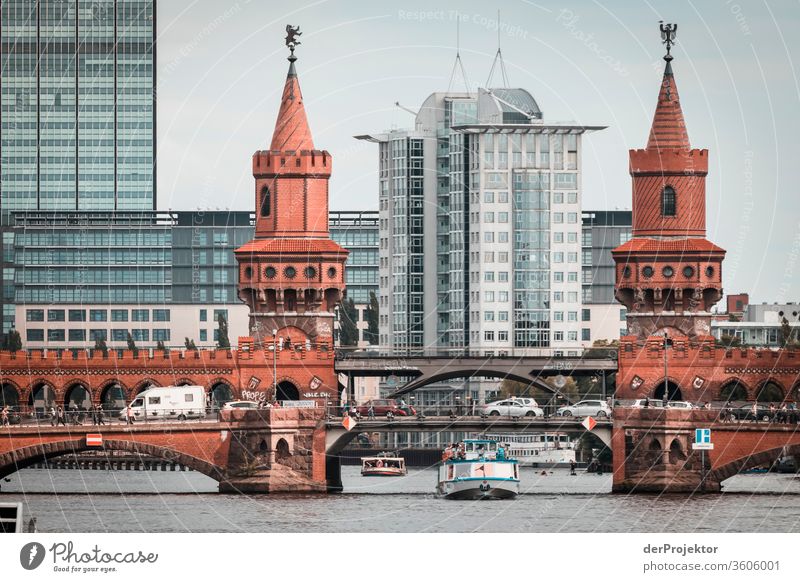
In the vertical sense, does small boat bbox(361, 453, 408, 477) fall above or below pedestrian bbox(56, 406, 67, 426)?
below

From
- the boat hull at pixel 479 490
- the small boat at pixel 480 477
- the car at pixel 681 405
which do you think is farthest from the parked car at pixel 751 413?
the boat hull at pixel 479 490

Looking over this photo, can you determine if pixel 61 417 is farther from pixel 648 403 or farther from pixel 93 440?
pixel 648 403

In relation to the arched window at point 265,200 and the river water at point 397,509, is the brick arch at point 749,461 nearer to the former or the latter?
the river water at point 397,509

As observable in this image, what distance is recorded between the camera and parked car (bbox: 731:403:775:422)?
437ft

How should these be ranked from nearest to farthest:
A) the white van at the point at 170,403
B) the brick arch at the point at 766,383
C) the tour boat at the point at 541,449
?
the white van at the point at 170,403
the brick arch at the point at 766,383
the tour boat at the point at 541,449

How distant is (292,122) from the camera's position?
14762 cm

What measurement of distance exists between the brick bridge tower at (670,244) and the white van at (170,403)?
26.1 metres

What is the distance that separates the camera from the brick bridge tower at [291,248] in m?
147

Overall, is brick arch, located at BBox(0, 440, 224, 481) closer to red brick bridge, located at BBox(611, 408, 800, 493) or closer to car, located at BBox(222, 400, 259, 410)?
car, located at BBox(222, 400, 259, 410)

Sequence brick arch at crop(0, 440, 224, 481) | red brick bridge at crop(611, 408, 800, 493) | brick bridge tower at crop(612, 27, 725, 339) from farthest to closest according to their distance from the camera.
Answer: brick bridge tower at crop(612, 27, 725, 339) < red brick bridge at crop(611, 408, 800, 493) < brick arch at crop(0, 440, 224, 481)

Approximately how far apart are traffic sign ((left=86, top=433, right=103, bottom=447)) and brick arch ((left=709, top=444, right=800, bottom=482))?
3031 centimetres

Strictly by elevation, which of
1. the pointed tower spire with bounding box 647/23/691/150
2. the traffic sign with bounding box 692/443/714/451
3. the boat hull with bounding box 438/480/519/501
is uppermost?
the pointed tower spire with bounding box 647/23/691/150

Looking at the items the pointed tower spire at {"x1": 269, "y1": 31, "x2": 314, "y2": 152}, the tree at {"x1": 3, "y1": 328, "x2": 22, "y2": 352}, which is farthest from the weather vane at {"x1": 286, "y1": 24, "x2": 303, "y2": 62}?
the tree at {"x1": 3, "y1": 328, "x2": 22, "y2": 352}

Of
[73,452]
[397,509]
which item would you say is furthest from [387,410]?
[397,509]
